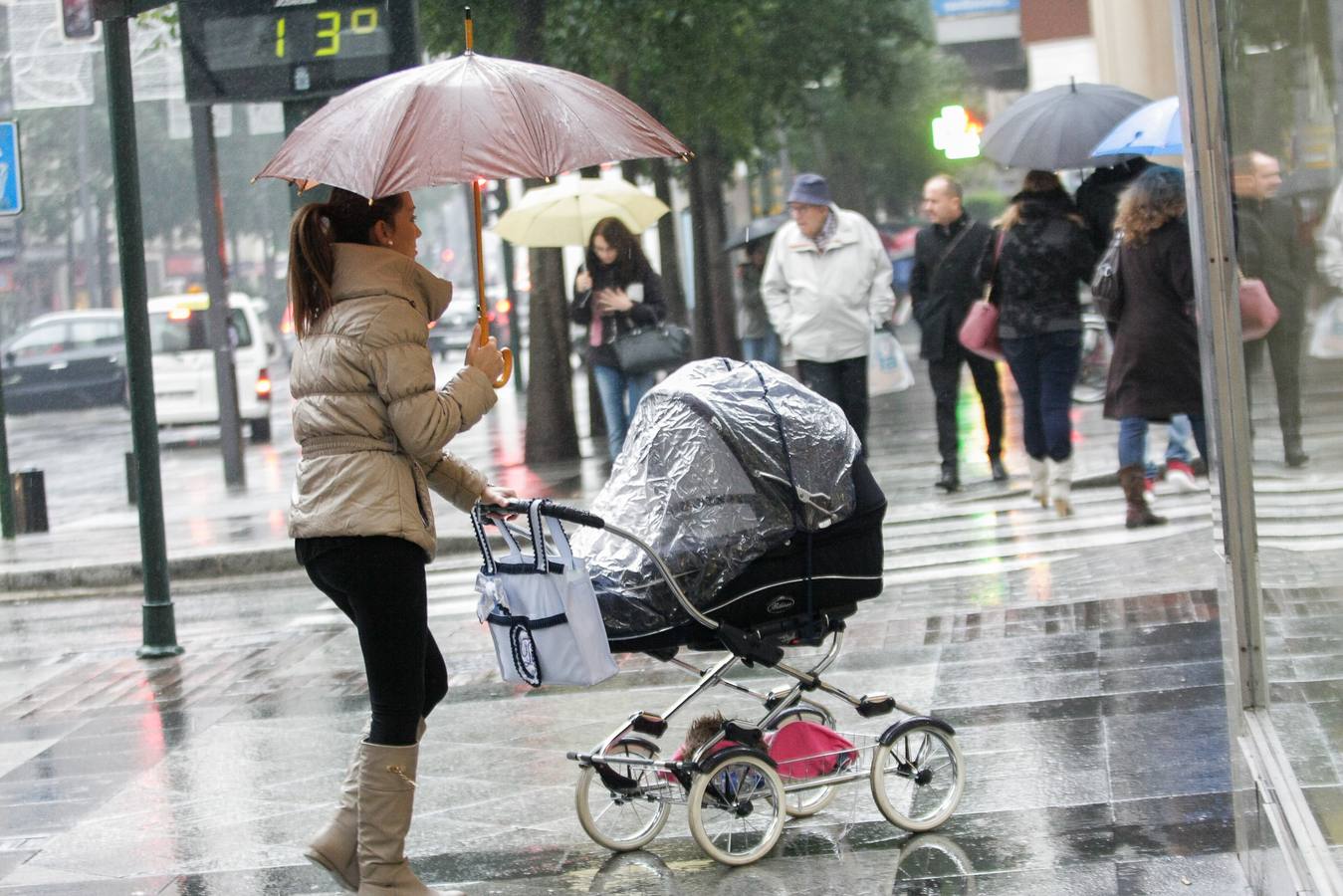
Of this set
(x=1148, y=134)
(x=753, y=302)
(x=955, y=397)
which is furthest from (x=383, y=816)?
(x=753, y=302)

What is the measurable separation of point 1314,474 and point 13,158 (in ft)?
39.5

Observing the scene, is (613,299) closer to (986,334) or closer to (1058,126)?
(986,334)

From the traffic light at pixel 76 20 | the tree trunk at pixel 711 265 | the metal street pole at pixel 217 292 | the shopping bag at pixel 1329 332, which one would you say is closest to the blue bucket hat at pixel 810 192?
the traffic light at pixel 76 20

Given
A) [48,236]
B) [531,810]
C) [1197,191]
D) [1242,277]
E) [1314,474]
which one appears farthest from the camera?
[48,236]

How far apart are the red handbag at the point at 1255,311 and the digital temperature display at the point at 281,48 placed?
23.1 ft

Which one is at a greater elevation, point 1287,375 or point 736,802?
point 1287,375

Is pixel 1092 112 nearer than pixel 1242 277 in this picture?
No

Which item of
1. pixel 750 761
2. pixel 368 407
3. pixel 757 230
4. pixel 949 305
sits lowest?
pixel 750 761

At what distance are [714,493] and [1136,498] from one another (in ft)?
18.7

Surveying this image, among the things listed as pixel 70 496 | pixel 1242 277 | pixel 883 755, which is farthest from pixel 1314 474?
pixel 70 496

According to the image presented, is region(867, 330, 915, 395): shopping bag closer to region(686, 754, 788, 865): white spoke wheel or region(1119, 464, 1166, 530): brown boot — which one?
region(1119, 464, 1166, 530): brown boot

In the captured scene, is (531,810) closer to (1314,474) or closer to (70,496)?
(1314,474)

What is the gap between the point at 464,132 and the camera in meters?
4.67

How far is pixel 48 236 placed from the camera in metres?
46.7
